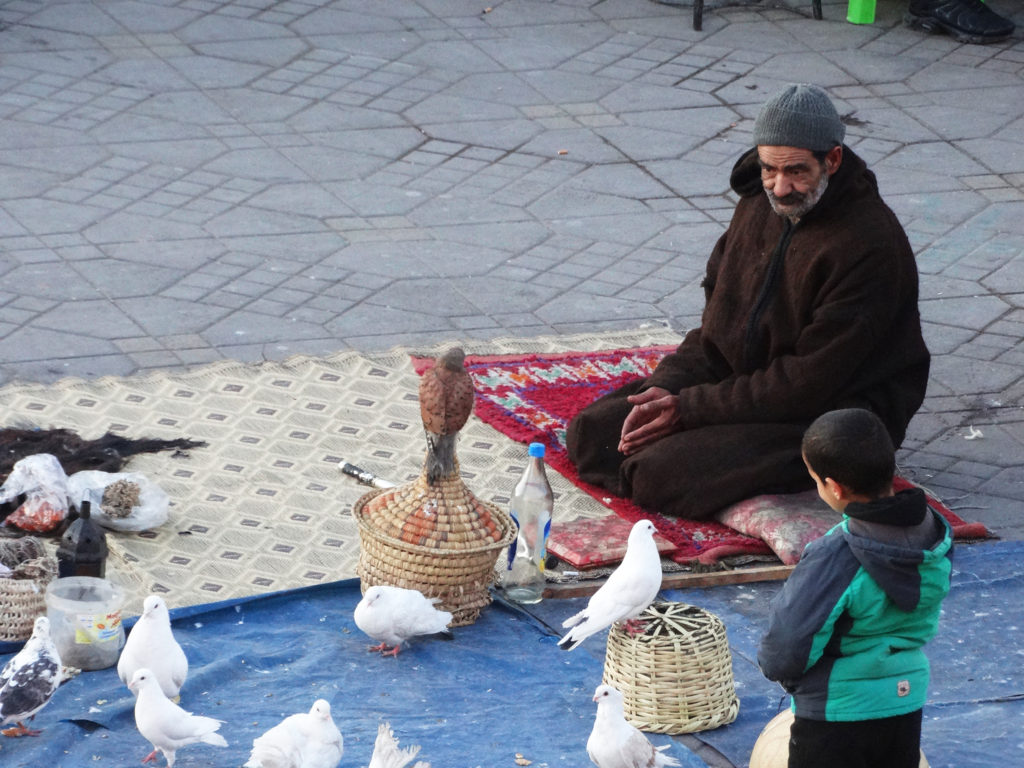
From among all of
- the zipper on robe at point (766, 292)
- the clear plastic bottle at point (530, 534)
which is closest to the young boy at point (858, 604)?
the clear plastic bottle at point (530, 534)

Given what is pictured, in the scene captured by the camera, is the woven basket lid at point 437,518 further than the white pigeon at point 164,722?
Yes

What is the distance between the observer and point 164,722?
12.0 ft

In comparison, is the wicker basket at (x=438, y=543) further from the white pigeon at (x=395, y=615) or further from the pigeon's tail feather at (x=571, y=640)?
the pigeon's tail feather at (x=571, y=640)

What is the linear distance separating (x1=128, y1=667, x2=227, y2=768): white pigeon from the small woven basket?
0.97 meters

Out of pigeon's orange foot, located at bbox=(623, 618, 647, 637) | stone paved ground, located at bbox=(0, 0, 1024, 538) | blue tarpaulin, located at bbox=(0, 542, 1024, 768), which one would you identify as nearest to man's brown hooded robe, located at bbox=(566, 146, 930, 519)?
blue tarpaulin, located at bbox=(0, 542, 1024, 768)

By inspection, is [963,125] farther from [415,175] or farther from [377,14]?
[377,14]

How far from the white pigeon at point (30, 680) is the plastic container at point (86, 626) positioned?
221mm

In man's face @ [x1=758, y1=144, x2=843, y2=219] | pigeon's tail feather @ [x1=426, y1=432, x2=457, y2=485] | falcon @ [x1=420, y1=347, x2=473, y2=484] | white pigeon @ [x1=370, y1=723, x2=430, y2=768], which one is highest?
man's face @ [x1=758, y1=144, x2=843, y2=219]

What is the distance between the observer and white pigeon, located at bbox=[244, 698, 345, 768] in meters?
3.59

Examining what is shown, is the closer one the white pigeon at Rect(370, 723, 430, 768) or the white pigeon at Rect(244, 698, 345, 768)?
the white pigeon at Rect(370, 723, 430, 768)

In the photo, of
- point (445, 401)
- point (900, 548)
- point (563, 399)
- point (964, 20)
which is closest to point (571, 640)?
point (445, 401)

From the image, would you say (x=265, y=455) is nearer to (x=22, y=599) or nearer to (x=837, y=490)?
(x=22, y=599)

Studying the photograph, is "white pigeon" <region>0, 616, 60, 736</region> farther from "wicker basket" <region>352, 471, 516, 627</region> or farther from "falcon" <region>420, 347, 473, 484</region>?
"falcon" <region>420, 347, 473, 484</region>

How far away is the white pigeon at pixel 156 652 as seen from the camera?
390 cm
